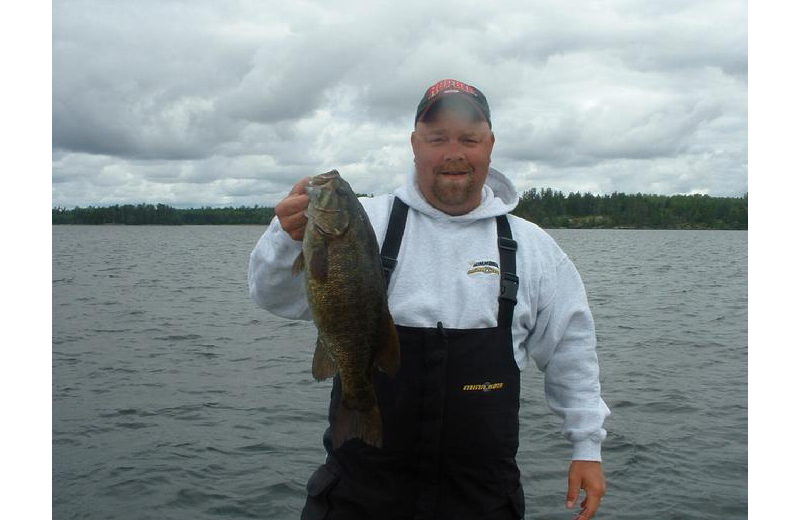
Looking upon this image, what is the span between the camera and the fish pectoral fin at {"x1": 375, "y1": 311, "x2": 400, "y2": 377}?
3.19 meters

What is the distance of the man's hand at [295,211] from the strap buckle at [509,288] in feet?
3.42

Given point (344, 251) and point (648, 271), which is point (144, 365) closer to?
point (344, 251)

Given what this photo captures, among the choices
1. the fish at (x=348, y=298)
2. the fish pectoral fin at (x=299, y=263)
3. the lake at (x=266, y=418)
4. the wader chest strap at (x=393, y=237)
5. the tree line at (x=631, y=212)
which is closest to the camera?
the fish at (x=348, y=298)

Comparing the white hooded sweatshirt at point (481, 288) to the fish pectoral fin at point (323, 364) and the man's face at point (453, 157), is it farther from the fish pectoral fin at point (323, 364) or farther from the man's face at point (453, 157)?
the fish pectoral fin at point (323, 364)

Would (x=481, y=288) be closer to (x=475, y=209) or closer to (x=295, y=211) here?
(x=475, y=209)

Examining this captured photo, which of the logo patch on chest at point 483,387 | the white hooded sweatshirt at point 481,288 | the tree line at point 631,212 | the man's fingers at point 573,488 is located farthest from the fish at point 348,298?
the tree line at point 631,212

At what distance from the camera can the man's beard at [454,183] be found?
361 centimetres

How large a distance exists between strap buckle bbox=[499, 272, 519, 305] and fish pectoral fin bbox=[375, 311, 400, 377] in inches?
23.7

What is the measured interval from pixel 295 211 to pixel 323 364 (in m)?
0.73

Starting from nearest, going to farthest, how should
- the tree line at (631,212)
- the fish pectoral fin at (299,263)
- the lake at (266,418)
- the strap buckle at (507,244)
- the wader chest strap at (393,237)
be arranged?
the fish pectoral fin at (299,263)
the wader chest strap at (393,237)
the strap buckle at (507,244)
the lake at (266,418)
the tree line at (631,212)

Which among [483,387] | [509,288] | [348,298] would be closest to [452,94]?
[509,288]

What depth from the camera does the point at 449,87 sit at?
3752 millimetres
